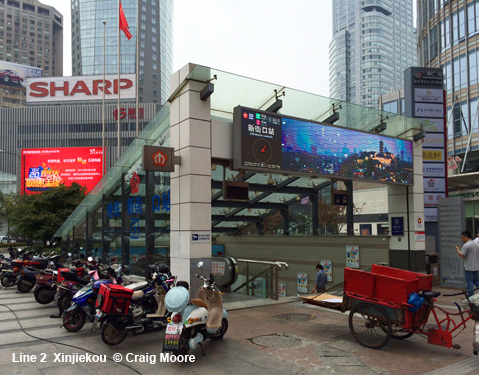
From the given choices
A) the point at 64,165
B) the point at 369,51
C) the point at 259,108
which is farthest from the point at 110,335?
the point at 369,51

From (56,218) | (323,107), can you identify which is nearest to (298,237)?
(323,107)

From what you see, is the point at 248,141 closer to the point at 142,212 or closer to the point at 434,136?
Result: the point at 142,212

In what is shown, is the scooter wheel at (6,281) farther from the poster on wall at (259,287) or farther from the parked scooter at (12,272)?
the poster on wall at (259,287)

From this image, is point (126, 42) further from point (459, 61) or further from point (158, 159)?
point (158, 159)

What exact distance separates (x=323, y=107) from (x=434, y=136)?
7496mm

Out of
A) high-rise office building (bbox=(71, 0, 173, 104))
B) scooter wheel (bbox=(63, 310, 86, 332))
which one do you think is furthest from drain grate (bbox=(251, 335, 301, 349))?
high-rise office building (bbox=(71, 0, 173, 104))

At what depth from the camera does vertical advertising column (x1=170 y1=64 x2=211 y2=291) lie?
941cm

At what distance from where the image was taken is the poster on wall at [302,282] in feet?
56.6

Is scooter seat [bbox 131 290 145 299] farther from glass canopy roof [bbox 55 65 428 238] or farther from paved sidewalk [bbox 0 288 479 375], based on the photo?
glass canopy roof [bbox 55 65 428 238]

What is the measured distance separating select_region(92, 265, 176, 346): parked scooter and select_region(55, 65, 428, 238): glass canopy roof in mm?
3539

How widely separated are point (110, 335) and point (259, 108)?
634cm

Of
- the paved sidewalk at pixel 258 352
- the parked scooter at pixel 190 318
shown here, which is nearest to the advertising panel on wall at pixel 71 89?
the paved sidewalk at pixel 258 352

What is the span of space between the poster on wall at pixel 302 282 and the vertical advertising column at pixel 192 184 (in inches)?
339

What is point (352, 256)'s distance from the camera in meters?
15.0
